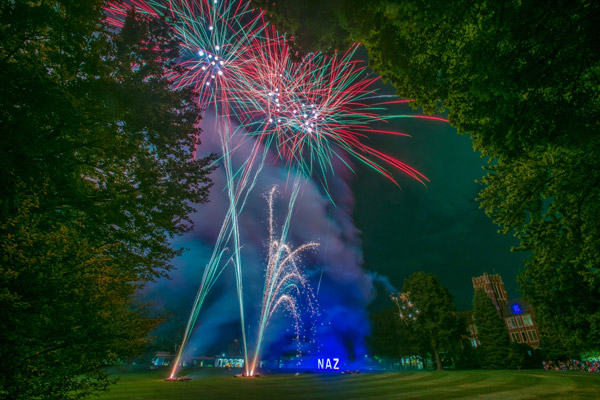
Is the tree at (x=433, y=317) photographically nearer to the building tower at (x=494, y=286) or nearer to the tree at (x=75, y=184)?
the tree at (x=75, y=184)

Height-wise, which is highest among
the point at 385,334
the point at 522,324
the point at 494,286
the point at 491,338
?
the point at 494,286

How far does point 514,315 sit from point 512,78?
111709 mm

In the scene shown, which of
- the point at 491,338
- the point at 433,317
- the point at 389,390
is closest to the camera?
the point at 389,390

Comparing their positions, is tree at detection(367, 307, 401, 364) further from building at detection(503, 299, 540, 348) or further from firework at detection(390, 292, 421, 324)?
building at detection(503, 299, 540, 348)

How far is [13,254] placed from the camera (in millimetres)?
5527

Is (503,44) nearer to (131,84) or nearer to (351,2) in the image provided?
(351,2)

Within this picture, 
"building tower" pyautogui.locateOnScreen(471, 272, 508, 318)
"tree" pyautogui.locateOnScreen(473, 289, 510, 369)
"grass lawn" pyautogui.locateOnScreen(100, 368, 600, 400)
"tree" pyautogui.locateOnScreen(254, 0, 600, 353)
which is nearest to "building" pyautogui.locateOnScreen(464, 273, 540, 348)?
"building tower" pyautogui.locateOnScreen(471, 272, 508, 318)

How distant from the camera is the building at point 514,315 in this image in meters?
77.4

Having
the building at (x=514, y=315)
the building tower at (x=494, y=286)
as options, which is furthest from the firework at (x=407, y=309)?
the building tower at (x=494, y=286)

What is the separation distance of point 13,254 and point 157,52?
30.9 ft

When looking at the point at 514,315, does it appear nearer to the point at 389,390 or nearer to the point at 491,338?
the point at 491,338

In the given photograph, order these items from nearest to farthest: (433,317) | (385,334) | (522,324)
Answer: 1. (433,317)
2. (385,334)
3. (522,324)

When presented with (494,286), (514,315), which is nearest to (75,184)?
(514,315)

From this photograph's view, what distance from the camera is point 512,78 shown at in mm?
5875
